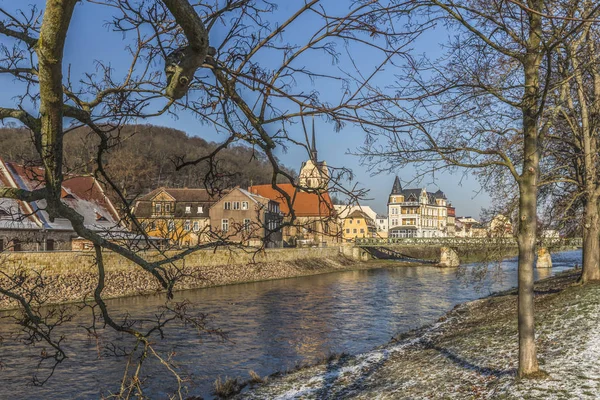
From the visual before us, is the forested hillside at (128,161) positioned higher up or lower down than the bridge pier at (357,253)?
higher up

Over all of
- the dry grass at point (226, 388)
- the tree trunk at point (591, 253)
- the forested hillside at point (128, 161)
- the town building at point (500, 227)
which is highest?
the forested hillside at point (128, 161)

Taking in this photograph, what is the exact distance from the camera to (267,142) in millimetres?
2830

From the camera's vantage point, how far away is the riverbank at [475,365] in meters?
7.96

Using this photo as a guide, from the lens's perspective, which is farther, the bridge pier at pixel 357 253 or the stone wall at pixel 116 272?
the bridge pier at pixel 357 253

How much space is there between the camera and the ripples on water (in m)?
12.9

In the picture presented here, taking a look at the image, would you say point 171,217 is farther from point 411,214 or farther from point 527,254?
point 411,214

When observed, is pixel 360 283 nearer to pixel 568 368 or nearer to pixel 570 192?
pixel 570 192

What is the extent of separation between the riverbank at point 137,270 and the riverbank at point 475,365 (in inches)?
144

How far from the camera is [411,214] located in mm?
109875

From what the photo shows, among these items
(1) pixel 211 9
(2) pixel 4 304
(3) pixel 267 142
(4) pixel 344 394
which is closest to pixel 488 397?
(4) pixel 344 394

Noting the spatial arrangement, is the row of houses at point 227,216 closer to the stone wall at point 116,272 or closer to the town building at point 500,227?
the town building at point 500,227

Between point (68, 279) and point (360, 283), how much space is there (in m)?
20.7

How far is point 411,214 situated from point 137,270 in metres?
82.9

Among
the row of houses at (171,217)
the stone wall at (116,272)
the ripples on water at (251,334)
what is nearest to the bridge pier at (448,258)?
the row of houses at (171,217)
